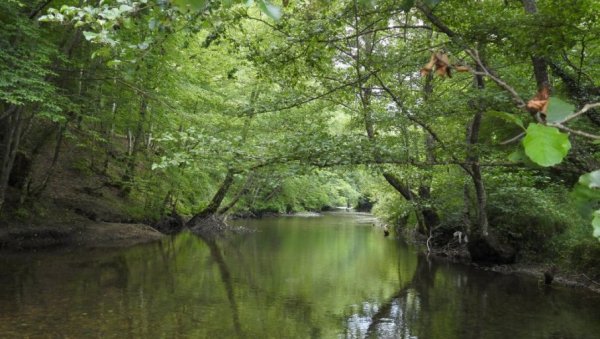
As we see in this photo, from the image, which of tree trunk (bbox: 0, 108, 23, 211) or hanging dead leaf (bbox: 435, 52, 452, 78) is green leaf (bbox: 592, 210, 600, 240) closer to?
hanging dead leaf (bbox: 435, 52, 452, 78)

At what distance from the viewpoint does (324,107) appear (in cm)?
1552

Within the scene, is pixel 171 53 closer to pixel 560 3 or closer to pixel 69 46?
pixel 69 46

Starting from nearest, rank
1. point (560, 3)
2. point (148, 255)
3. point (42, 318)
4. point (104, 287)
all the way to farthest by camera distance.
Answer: point (560, 3)
point (42, 318)
point (104, 287)
point (148, 255)

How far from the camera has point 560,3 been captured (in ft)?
20.1

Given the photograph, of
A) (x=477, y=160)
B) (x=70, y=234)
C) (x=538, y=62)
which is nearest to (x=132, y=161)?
(x=70, y=234)

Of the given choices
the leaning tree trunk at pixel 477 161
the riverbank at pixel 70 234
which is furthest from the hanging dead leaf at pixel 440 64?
Answer: the riverbank at pixel 70 234

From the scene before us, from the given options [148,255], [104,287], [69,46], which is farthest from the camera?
[148,255]

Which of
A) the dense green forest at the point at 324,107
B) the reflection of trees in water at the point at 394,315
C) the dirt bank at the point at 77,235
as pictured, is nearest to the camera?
the dense green forest at the point at 324,107

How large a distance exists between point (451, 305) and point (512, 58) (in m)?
5.47

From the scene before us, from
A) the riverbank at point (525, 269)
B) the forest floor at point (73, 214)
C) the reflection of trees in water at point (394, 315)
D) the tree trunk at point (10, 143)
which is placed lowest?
the reflection of trees in water at point (394, 315)

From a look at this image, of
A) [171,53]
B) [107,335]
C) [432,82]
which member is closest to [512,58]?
[432,82]

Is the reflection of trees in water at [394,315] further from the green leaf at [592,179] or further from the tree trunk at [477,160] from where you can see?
the green leaf at [592,179]

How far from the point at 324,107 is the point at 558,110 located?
14.5 m

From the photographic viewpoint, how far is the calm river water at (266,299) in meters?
8.05
